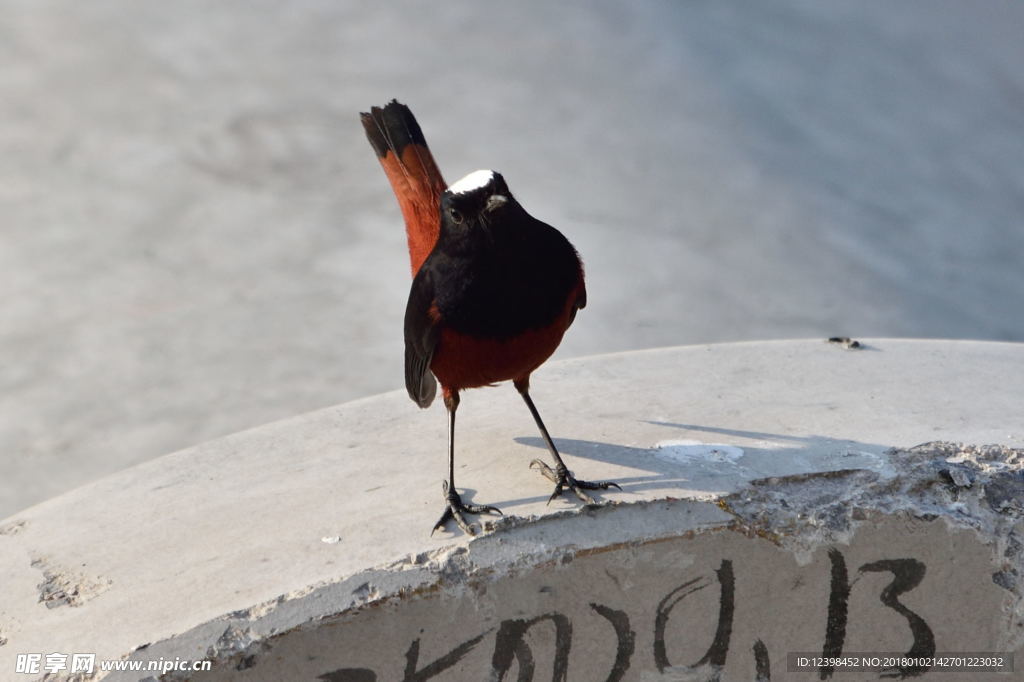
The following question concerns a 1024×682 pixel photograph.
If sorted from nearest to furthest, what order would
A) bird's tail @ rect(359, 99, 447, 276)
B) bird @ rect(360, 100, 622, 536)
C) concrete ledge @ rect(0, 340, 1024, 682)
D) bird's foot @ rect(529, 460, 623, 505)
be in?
1. concrete ledge @ rect(0, 340, 1024, 682)
2. bird @ rect(360, 100, 622, 536)
3. bird's foot @ rect(529, 460, 623, 505)
4. bird's tail @ rect(359, 99, 447, 276)

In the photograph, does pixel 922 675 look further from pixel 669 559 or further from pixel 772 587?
pixel 669 559

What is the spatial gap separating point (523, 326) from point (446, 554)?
39 centimetres

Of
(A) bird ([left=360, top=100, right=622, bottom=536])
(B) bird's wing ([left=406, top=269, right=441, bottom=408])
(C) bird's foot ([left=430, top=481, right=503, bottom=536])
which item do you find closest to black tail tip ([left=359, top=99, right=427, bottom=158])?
(A) bird ([left=360, top=100, right=622, bottom=536])

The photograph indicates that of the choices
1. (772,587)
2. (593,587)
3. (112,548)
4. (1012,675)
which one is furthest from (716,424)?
(112,548)

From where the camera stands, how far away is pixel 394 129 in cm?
213

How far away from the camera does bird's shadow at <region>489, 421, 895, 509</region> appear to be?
1922 mm

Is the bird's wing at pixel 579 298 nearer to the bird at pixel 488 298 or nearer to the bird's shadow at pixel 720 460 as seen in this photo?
the bird at pixel 488 298

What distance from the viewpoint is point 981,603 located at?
1.97 m

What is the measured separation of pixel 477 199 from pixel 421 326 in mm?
251

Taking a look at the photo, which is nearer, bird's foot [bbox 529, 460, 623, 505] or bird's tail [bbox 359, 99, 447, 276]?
bird's foot [bbox 529, 460, 623, 505]

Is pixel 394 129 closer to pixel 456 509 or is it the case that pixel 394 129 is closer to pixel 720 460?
pixel 456 509

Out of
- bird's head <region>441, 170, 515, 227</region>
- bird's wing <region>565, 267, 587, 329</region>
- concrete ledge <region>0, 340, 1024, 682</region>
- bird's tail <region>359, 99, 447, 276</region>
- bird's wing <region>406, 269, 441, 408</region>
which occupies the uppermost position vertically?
bird's tail <region>359, 99, 447, 276</region>

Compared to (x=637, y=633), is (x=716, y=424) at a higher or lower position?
higher

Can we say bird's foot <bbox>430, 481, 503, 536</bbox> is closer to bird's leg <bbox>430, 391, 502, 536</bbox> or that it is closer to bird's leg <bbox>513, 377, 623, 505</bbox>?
bird's leg <bbox>430, 391, 502, 536</bbox>
